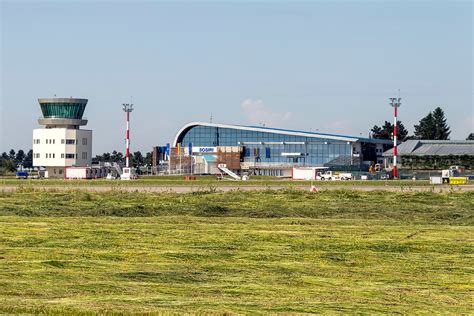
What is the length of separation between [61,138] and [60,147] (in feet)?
5.18

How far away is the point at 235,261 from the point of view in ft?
79.5

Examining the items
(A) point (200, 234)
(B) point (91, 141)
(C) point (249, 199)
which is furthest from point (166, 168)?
(A) point (200, 234)

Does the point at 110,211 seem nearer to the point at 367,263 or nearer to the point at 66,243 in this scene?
the point at 66,243

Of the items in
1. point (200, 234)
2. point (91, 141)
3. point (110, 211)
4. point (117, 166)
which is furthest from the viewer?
point (91, 141)

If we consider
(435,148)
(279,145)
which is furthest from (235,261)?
(435,148)

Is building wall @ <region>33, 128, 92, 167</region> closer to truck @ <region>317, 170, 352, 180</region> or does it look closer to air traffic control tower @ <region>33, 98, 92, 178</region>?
air traffic control tower @ <region>33, 98, 92, 178</region>

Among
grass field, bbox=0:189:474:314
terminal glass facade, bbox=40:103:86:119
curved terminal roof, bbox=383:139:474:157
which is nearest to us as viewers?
grass field, bbox=0:189:474:314

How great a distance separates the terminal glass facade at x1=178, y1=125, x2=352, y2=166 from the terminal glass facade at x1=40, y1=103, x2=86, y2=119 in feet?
72.4

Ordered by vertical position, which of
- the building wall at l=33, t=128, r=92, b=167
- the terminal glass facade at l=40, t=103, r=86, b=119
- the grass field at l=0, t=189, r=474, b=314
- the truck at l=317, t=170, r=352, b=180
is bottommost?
the grass field at l=0, t=189, r=474, b=314

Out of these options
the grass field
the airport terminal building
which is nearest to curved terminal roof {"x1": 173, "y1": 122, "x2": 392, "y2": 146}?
the airport terminal building

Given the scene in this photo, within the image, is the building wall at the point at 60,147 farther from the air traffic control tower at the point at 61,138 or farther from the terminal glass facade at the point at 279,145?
the terminal glass facade at the point at 279,145

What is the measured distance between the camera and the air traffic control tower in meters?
148

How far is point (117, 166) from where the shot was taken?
14200 centimetres

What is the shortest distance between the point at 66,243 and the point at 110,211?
1662cm
